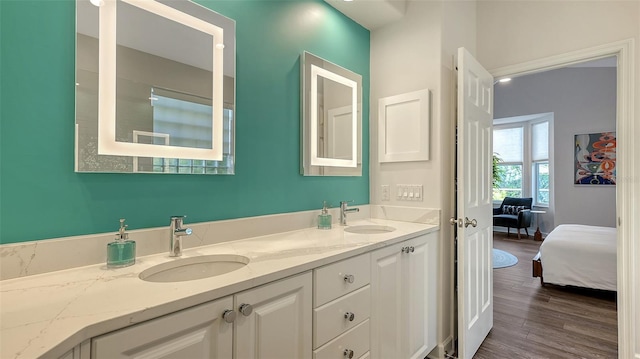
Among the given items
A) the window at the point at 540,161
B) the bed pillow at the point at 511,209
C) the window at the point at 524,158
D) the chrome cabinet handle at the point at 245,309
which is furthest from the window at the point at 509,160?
the chrome cabinet handle at the point at 245,309

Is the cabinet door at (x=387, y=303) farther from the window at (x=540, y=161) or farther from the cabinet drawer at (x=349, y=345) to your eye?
the window at (x=540, y=161)

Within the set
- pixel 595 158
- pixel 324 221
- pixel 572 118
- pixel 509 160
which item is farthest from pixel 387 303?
pixel 509 160

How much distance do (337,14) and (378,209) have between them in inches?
57.0

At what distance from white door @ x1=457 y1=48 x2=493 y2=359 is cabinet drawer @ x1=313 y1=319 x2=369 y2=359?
2.49 ft

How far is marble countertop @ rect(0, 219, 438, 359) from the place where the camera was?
60 centimetres

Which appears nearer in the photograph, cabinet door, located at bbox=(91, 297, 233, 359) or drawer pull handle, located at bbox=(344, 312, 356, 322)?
cabinet door, located at bbox=(91, 297, 233, 359)

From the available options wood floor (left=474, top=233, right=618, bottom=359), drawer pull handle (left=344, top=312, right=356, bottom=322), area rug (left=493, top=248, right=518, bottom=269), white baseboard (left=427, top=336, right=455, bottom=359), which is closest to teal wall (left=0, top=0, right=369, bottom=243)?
drawer pull handle (left=344, top=312, right=356, bottom=322)

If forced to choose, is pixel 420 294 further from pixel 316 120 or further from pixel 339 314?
pixel 316 120

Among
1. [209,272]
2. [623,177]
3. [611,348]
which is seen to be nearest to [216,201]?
[209,272]

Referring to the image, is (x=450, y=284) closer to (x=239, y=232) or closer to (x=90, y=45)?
(x=239, y=232)

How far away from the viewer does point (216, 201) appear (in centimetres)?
143

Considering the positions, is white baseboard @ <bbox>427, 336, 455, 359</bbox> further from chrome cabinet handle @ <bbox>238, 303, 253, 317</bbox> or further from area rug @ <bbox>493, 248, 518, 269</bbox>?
area rug @ <bbox>493, 248, 518, 269</bbox>

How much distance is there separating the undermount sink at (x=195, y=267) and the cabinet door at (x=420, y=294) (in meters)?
0.94

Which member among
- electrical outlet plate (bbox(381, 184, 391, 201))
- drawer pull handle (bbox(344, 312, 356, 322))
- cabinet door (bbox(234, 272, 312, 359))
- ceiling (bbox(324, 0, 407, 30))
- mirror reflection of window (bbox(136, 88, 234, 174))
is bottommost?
drawer pull handle (bbox(344, 312, 356, 322))
